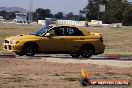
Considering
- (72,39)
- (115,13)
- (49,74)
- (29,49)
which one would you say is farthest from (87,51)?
(115,13)

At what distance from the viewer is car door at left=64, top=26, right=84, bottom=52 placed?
21.6 meters

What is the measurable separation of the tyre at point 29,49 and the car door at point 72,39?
1619 mm

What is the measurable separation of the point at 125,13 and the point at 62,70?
13235cm

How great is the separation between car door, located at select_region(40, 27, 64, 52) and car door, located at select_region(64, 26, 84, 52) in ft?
0.84

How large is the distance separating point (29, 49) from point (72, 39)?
2237 millimetres

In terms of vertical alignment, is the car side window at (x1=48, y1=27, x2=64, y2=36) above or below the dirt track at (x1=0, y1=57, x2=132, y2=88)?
above

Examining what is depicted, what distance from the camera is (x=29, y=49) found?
2070 centimetres

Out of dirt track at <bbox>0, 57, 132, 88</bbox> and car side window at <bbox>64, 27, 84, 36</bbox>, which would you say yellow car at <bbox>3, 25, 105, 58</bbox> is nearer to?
car side window at <bbox>64, 27, 84, 36</bbox>

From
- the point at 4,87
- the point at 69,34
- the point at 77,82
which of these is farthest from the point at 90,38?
the point at 4,87

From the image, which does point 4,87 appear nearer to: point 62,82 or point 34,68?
point 62,82

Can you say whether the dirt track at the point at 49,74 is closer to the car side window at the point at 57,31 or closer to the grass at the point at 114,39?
the car side window at the point at 57,31

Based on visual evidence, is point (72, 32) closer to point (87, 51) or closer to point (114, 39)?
point (87, 51)

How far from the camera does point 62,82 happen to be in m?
12.2

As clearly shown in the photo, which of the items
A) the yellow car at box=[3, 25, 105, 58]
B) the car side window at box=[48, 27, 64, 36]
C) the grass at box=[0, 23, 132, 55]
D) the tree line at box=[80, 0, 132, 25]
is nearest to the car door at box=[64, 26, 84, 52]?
the yellow car at box=[3, 25, 105, 58]
